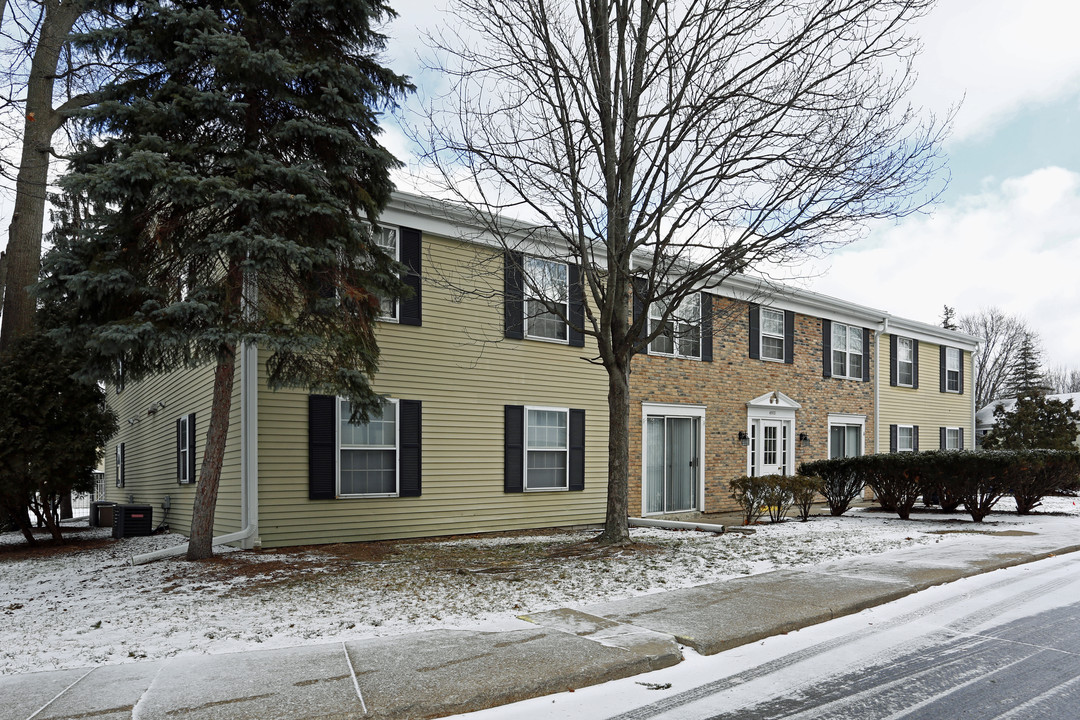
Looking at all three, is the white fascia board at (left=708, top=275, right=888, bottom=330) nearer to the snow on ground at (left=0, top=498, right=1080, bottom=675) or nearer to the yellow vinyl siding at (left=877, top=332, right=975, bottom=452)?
the yellow vinyl siding at (left=877, top=332, right=975, bottom=452)

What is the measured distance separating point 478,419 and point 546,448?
162 centimetres

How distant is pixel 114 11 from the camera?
8844 millimetres

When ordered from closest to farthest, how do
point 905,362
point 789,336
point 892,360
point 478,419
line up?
point 478,419, point 789,336, point 892,360, point 905,362

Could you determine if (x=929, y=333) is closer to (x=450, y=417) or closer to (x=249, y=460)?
(x=450, y=417)

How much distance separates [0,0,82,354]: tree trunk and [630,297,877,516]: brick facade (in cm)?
1166

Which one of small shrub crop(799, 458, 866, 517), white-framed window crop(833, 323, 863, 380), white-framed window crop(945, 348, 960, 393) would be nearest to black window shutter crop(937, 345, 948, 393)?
white-framed window crop(945, 348, 960, 393)

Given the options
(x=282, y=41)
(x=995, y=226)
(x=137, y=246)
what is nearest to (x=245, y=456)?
(x=137, y=246)

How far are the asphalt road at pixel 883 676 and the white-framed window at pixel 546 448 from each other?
7.56 metres

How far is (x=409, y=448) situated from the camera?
1190cm

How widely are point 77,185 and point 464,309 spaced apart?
20.7ft

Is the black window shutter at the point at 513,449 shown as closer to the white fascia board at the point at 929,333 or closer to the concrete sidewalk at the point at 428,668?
the concrete sidewalk at the point at 428,668

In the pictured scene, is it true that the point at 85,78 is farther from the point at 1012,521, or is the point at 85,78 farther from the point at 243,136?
the point at 1012,521

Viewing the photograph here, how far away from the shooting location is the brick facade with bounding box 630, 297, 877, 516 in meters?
15.4

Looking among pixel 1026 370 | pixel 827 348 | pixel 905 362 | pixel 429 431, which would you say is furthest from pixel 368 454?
pixel 1026 370
